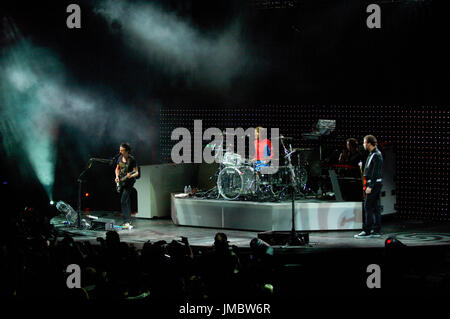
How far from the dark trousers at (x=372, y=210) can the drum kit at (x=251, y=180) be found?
161 cm

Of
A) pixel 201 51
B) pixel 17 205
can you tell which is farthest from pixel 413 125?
pixel 17 205

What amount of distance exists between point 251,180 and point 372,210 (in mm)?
2435

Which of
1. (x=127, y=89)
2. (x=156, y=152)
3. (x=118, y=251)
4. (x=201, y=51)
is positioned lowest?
(x=118, y=251)

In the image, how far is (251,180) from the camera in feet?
37.5

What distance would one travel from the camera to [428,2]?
11.7 m

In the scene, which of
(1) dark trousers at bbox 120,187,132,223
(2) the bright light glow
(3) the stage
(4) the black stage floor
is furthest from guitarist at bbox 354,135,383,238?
(1) dark trousers at bbox 120,187,132,223

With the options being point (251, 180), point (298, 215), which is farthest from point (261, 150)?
point (298, 215)

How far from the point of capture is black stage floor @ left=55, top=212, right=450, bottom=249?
32.0ft

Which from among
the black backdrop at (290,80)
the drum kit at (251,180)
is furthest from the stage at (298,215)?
the black backdrop at (290,80)

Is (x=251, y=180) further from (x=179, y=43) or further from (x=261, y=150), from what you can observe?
(x=179, y=43)

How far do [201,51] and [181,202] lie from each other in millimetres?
3847

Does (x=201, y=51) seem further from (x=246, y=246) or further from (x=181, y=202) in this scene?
(x=246, y=246)

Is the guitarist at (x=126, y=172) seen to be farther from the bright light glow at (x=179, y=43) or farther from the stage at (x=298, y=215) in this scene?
the bright light glow at (x=179, y=43)

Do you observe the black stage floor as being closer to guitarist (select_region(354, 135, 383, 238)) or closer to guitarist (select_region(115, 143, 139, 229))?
guitarist (select_region(354, 135, 383, 238))
